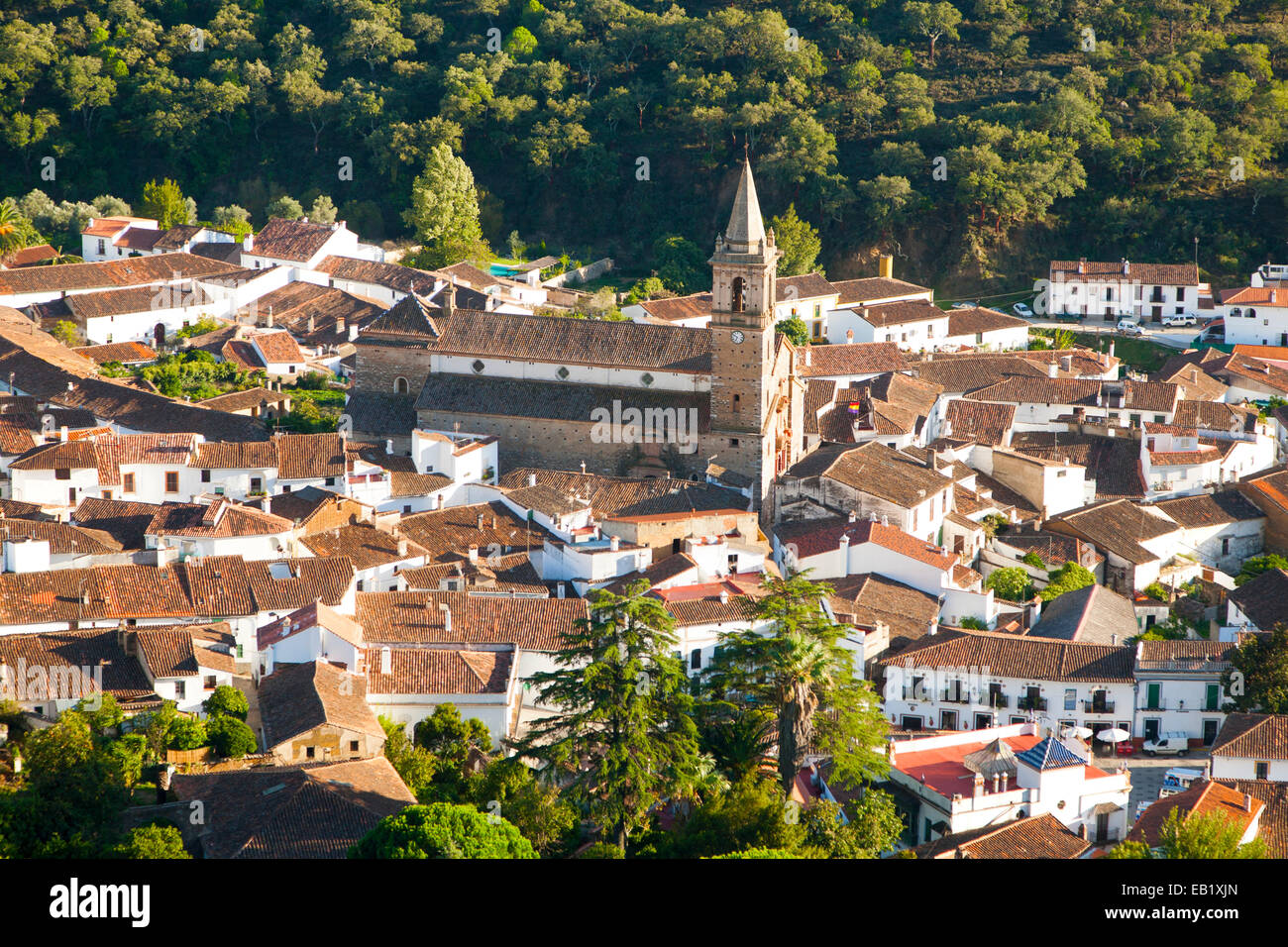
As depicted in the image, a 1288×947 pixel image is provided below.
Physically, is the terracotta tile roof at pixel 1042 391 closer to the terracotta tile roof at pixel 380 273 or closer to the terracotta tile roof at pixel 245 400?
the terracotta tile roof at pixel 380 273

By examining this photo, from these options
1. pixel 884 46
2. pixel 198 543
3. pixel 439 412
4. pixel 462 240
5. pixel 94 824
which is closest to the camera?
pixel 94 824

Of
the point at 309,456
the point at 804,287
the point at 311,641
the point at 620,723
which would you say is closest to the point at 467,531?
the point at 309,456

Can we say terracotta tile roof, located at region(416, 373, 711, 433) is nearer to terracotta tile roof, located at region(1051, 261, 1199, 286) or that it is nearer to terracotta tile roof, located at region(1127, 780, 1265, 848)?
terracotta tile roof, located at region(1127, 780, 1265, 848)

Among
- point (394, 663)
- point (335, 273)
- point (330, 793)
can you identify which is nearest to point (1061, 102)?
point (335, 273)

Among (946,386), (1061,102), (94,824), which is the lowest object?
(94,824)

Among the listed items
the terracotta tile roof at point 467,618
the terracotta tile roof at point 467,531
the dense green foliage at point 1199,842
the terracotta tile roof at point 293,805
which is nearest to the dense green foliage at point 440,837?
the terracotta tile roof at point 293,805

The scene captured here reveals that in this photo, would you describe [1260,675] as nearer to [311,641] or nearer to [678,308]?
[311,641]

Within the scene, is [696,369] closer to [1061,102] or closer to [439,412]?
[439,412]
